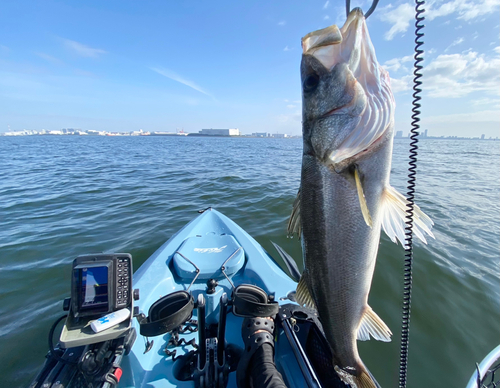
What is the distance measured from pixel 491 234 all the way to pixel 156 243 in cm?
919

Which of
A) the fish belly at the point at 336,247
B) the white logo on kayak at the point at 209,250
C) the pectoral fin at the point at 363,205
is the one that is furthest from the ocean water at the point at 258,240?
the pectoral fin at the point at 363,205

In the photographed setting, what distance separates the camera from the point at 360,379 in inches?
65.2

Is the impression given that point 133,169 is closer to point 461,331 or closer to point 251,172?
point 251,172

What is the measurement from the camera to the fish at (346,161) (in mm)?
1316

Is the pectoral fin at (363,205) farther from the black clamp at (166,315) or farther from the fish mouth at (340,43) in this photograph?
the black clamp at (166,315)

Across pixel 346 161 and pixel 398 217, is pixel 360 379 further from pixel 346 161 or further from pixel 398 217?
pixel 346 161

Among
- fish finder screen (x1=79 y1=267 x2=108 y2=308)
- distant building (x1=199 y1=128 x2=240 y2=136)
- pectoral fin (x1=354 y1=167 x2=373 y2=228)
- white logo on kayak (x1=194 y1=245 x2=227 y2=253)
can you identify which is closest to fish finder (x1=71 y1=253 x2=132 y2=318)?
fish finder screen (x1=79 y1=267 x2=108 y2=308)

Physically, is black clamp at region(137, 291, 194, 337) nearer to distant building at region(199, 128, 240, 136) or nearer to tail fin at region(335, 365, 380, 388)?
tail fin at region(335, 365, 380, 388)

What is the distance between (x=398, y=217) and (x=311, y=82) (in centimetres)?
100

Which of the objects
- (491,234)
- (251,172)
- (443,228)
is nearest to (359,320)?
(443,228)

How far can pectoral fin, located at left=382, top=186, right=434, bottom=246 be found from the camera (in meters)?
1.40

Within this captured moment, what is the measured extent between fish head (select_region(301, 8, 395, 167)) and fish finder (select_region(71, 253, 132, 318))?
1.90 m

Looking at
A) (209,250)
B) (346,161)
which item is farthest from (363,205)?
(209,250)

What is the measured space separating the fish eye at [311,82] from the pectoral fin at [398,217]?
30.0 inches
